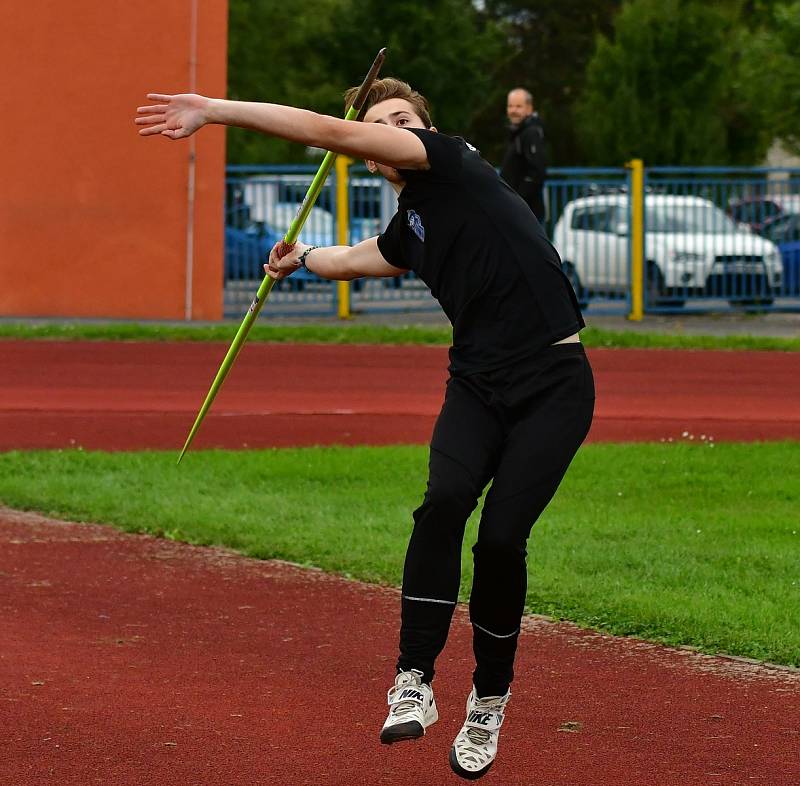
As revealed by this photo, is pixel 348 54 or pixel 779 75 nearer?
pixel 779 75

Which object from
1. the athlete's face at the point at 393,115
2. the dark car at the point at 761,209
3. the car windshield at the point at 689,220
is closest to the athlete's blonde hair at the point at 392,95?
the athlete's face at the point at 393,115

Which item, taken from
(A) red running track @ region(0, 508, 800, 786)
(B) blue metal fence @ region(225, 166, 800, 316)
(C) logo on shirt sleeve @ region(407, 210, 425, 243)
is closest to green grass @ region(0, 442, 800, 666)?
(A) red running track @ region(0, 508, 800, 786)

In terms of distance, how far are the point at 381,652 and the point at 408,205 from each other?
222 centimetres

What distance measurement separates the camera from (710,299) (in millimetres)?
21953

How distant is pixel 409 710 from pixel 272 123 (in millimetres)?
1639

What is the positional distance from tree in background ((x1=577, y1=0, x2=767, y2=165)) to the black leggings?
3563 centimetres

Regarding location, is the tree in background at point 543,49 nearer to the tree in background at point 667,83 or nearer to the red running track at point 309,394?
the tree in background at point 667,83

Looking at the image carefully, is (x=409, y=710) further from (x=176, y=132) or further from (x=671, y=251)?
(x=671, y=251)

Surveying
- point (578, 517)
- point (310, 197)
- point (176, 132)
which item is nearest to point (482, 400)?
point (310, 197)

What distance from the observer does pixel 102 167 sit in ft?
72.1

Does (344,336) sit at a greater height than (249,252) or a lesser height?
lesser

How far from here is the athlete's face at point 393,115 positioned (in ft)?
16.2

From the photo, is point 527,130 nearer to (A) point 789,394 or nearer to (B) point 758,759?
(A) point 789,394

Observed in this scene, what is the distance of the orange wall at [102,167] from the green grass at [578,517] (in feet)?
35.5
